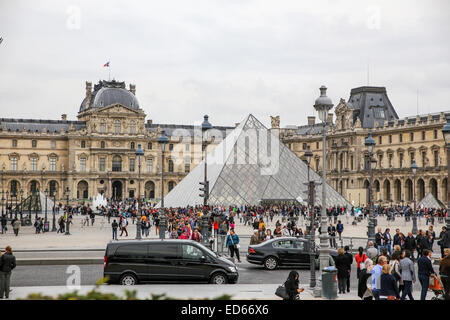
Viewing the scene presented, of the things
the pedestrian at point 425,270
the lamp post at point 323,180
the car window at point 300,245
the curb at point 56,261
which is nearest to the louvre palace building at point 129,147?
the car window at point 300,245

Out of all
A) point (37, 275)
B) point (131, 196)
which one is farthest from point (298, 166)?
point (131, 196)

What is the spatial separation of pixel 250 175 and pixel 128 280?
32.1 meters

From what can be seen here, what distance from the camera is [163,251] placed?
12.9m

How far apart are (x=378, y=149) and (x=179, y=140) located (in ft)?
96.6

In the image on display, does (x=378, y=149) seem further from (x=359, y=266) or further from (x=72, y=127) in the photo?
(x=359, y=266)

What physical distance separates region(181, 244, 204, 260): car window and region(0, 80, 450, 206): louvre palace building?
2211 inches

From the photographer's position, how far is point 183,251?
42.7 feet

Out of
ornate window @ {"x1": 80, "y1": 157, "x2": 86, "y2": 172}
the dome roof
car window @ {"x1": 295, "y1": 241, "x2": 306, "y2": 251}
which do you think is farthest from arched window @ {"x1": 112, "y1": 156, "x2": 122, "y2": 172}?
car window @ {"x1": 295, "y1": 241, "x2": 306, "y2": 251}

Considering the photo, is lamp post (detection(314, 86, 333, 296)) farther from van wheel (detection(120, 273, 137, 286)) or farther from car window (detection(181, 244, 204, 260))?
van wheel (detection(120, 273, 137, 286))

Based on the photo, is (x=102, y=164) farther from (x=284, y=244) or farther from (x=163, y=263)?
(x=163, y=263)

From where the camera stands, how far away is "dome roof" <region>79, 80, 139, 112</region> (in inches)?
3258

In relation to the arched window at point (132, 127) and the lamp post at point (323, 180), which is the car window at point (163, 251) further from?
the arched window at point (132, 127)

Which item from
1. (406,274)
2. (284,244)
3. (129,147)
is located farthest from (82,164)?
(406,274)

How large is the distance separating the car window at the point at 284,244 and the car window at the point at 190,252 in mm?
4395
